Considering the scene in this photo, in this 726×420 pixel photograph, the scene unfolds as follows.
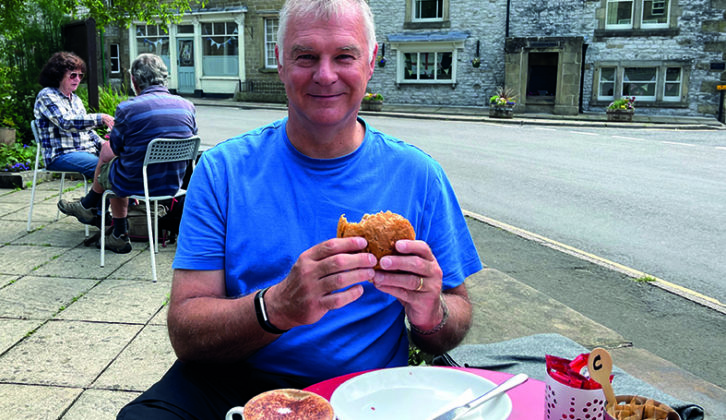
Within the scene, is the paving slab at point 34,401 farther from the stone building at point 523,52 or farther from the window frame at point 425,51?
the window frame at point 425,51

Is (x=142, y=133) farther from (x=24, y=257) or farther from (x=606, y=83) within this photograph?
(x=606, y=83)

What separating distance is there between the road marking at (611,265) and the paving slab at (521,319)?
168 centimetres

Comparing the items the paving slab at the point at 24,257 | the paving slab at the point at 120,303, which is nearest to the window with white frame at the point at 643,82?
the paving slab at the point at 24,257

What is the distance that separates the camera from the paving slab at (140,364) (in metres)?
3.48

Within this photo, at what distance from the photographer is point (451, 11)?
28.5 meters

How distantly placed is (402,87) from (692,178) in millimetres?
19452

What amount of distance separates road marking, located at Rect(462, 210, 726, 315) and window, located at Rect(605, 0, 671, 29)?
69.7ft

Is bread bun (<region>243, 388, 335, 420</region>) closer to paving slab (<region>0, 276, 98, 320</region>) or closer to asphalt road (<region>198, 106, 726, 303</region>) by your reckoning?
paving slab (<region>0, 276, 98, 320</region>)

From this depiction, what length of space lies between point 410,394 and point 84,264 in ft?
16.0

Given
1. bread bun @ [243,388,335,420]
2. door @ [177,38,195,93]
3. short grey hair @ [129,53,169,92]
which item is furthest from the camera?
door @ [177,38,195,93]

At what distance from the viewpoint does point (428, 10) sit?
95.8 feet

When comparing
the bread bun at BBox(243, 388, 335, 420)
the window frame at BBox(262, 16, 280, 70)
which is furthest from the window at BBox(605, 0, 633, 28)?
the bread bun at BBox(243, 388, 335, 420)

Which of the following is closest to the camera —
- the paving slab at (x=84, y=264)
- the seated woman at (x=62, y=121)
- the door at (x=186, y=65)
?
the paving slab at (x=84, y=264)

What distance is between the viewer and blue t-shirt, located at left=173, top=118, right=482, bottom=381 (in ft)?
6.51
